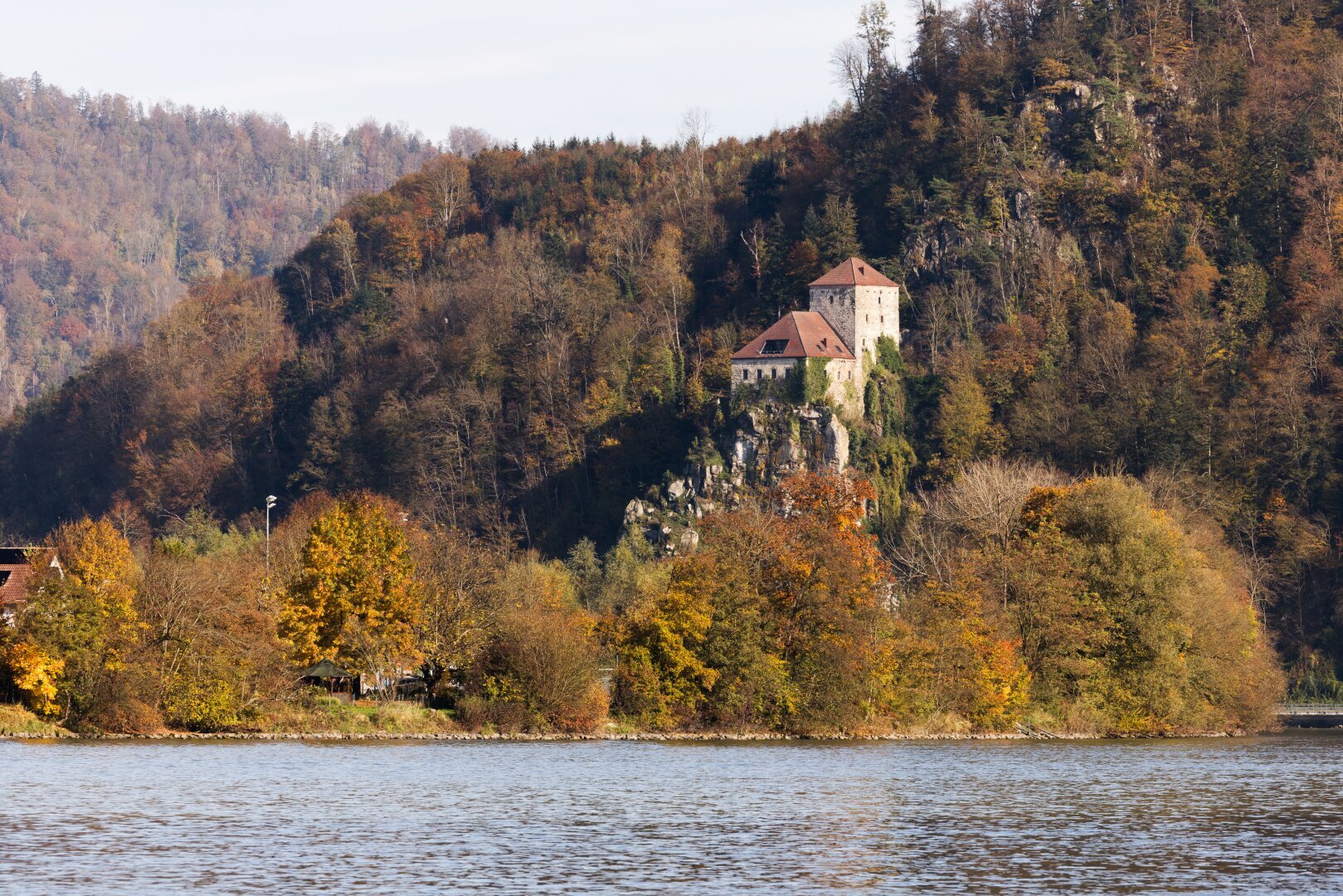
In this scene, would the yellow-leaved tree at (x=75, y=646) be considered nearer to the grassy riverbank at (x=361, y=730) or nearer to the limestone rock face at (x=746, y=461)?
the grassy riverbank at (x=361, y=730)

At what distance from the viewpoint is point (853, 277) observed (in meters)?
158

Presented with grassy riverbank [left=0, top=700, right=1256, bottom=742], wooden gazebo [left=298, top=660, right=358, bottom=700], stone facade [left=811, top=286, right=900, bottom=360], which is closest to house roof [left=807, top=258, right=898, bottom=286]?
stone facade [left=811, top=286, right=900, bottom=360]

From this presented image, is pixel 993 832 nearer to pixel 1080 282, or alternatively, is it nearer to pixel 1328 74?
pixel 1080 282

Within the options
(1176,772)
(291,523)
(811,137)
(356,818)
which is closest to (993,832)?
(356,818)

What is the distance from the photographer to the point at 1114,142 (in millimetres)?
167500

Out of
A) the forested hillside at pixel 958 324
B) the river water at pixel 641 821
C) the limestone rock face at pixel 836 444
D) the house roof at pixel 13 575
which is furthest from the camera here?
the limestone rock face at pixel 836 444

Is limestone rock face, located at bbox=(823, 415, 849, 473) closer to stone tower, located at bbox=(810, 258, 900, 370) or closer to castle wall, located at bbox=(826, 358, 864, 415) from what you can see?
castle wall, located at bbox=(826, 358, 864, 415)

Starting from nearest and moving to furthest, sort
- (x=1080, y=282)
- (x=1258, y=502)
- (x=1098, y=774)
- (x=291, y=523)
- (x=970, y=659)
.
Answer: (x=1098, y=774)
(x=970, y=659)
(x=291, y=523)
(x=1258, y=502)
(x=1080, y=282)

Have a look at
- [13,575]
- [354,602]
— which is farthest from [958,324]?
[354,602]

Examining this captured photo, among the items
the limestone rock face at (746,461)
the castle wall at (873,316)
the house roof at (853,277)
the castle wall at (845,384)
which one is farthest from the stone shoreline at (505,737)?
the house roof at (853,277)

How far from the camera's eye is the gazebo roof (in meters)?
79.7

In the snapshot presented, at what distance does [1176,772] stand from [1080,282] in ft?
318

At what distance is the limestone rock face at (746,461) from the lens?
149 meters

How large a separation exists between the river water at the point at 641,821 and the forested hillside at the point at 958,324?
196 ft
